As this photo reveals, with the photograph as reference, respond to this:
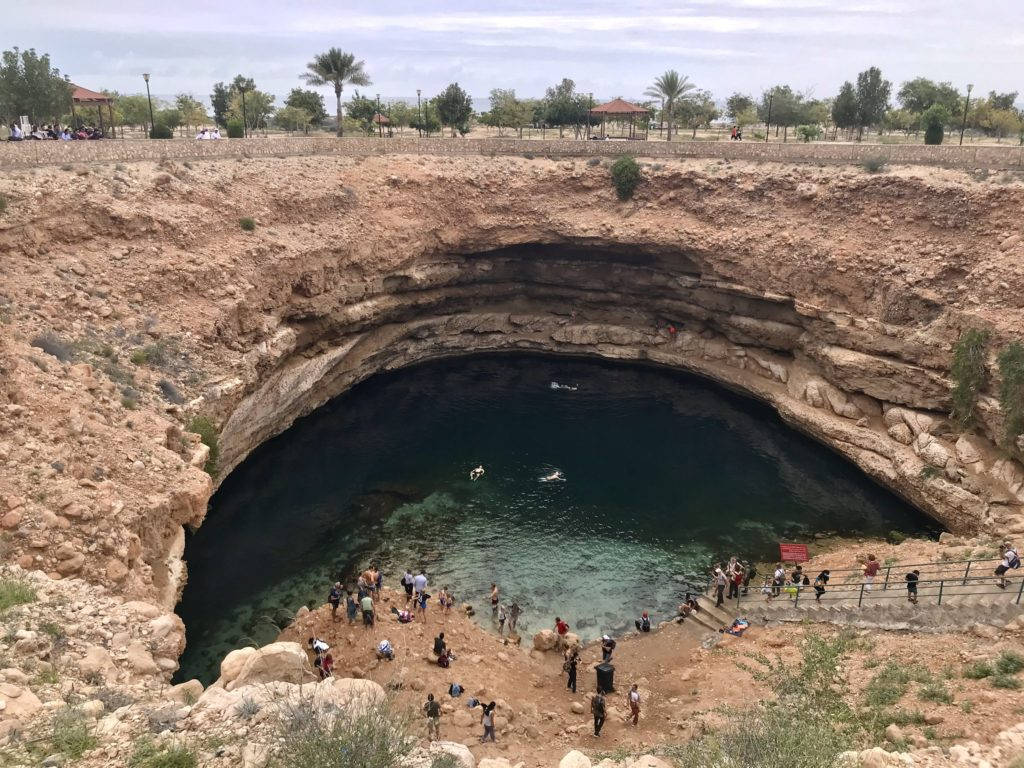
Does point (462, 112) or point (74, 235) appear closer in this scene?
point (74, 235)

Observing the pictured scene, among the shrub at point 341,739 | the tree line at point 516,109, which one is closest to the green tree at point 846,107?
the tree line at point 516,109

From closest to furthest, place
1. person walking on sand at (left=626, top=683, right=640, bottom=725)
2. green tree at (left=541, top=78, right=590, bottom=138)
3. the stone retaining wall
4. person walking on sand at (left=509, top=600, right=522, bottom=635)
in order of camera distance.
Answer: person walking on sand at (left=626, top=683, right=640, bottom=725) < person walking on sand at (left=509, top=600, right=522, bottom=635) < the stone retaining wall < green tree at (left=541, top=78, right=590, bottom=138)

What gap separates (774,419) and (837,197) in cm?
1347

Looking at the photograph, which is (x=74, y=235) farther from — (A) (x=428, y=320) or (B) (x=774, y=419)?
(B) (x=774, y=419)

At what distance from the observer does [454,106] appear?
213 ft

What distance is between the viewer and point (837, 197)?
1672 inches

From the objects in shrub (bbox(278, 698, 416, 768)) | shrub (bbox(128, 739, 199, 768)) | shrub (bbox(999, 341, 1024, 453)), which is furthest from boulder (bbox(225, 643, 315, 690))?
shrub (bbox(999, 341, 1024, 453))

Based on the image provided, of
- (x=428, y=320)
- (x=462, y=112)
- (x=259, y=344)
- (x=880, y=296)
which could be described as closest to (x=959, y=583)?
(x=880, y=296)

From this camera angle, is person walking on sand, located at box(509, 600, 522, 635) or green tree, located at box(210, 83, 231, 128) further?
green tree, located at box(210, 83, 231, 128)

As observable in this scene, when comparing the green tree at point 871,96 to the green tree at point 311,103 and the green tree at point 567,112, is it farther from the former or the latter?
the green tree at point 311,103

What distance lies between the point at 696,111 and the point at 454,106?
29324 mm

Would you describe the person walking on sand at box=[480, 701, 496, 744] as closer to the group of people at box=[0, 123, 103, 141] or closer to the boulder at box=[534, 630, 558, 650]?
the boulder at box=[534, 630, 558, 650]

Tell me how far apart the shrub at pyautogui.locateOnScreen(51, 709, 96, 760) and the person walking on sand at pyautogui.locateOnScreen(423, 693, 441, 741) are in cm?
940

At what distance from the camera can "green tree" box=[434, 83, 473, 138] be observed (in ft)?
211
